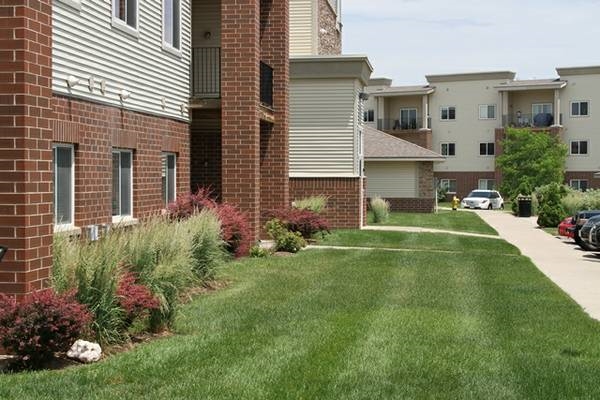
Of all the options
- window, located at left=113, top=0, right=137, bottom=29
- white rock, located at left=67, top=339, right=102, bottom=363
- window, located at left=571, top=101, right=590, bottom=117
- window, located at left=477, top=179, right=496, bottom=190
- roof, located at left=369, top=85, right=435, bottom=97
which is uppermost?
roof, located at left=369, top=85, right=435, bottom=97

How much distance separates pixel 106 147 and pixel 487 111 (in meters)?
59.5

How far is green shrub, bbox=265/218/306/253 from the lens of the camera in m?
19.8

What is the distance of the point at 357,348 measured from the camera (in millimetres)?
8734

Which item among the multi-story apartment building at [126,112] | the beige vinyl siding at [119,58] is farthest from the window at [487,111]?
the beige vinyl siding at [119,58]

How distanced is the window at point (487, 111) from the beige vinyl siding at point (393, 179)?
26.1 meters

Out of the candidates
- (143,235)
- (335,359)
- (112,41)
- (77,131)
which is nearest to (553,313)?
(335,359)

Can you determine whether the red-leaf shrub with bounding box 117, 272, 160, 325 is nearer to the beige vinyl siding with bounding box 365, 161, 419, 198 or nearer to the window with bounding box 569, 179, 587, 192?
the beige vinyl siding with bounding box 365, 161, 419, 198

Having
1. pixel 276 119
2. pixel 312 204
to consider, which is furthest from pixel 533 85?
pixel 276 119

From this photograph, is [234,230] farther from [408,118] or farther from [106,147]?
[408,118]

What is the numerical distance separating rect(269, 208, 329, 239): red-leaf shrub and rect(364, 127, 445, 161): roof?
23.0 meters

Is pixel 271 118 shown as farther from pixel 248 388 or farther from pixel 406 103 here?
pixel 406 103

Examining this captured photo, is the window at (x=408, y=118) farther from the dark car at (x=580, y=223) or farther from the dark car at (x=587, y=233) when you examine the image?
the dark car at (x=587, y=233)

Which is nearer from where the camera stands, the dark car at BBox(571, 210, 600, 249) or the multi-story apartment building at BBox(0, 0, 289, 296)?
the multi-story apartment building at BBox(0, 0, 289, 296)

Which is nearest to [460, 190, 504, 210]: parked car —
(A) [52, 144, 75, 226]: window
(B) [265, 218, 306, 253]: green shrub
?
(B) [265, 218, 306, 253]: green shrub
